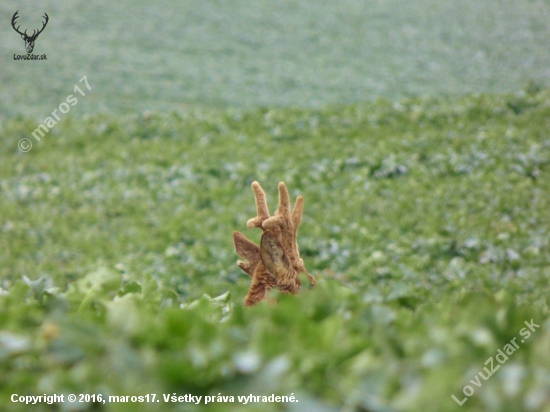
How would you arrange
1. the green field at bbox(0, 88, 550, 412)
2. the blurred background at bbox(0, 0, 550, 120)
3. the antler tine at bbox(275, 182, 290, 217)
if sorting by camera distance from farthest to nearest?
the blurred background at bbox(0, 0, 550, 120), the antler tine at bbox(275, 182, 290, 217), the green field at bbox(0, 88, 550, 412)

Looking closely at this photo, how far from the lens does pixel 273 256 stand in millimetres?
2996

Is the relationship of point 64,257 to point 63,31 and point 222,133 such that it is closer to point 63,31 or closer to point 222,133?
point 222,133

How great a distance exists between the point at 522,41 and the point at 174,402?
47.2 feet

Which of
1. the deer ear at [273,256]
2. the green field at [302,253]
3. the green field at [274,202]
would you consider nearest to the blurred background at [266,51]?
the green field at [274,202]

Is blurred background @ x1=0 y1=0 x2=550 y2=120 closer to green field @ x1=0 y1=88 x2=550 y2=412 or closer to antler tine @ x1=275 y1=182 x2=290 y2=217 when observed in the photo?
green field @ x1=0 y1=88 x2=550 y2=412

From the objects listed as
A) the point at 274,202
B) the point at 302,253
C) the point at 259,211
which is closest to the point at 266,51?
the point at 274,202

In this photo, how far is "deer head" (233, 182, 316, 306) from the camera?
2994 millimetres

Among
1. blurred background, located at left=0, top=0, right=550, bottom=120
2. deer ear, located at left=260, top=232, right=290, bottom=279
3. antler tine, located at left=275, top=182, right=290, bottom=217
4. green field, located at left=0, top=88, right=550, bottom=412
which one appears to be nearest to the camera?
green field, located at left=0, top=88, right=550, bottom=412

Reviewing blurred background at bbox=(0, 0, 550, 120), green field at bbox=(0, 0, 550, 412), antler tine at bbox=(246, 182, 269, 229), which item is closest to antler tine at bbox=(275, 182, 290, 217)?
antler tine at bbox=(246, 182, 269, 229)

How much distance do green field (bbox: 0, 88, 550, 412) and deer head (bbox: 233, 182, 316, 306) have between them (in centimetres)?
31

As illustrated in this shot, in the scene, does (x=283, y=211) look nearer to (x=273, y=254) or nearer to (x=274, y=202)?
(x=273, y=254)

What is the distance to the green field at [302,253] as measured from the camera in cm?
163

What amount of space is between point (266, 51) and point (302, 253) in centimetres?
1012

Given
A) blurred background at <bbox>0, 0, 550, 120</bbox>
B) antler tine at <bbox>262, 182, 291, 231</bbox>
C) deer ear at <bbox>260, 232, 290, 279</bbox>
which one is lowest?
deer ear at <bbox>260, 232, 290, 279</bbox>
